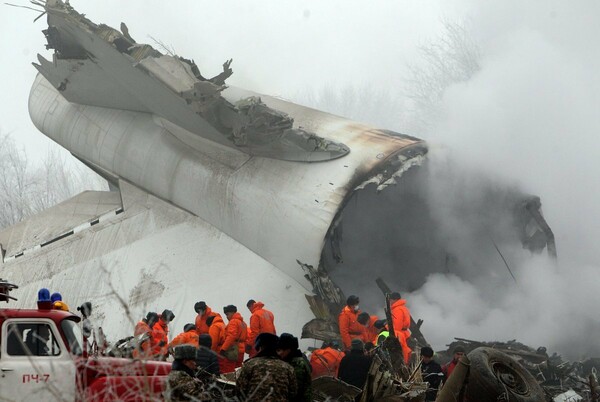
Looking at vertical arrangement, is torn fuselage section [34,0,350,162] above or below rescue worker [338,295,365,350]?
above

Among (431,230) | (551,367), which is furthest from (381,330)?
(431,230)

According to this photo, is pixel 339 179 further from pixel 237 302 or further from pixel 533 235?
pixel 533 235

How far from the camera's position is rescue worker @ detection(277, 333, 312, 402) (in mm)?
7523

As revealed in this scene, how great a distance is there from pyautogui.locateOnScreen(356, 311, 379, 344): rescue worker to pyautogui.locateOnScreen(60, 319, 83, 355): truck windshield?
615 centimetres

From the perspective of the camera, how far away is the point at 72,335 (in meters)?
8.86

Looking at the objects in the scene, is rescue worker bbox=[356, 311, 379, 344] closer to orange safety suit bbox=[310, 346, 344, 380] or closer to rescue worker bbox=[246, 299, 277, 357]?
orange safety suit bbox=[310, 346, 344, 380]

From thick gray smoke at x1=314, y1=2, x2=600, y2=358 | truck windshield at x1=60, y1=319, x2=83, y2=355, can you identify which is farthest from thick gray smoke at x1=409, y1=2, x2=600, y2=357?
truck windshield at x1=60, y1=319, x2=83, y2=355

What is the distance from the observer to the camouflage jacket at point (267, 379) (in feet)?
23.5

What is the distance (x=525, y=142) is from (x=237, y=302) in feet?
20.3

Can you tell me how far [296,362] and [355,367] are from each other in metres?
4.05

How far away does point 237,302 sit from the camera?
1625cm

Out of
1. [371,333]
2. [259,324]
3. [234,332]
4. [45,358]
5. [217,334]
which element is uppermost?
[371,333]

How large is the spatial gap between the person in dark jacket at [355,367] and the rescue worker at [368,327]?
100 inches

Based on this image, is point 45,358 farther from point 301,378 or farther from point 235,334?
point 235,334
